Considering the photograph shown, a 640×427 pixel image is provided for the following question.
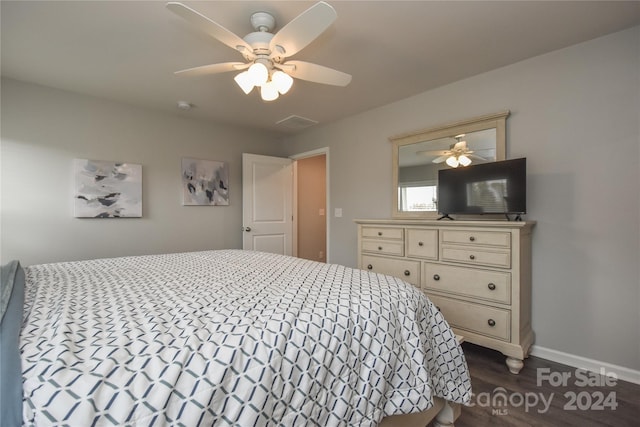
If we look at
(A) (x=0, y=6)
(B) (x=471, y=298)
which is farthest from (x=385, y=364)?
(A) (x=0, y=6)

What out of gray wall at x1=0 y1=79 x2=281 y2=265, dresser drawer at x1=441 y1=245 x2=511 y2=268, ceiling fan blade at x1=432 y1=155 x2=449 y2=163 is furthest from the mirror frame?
gray wall at x1=0 y1=79 x2=281 y2=265

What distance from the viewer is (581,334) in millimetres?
2121

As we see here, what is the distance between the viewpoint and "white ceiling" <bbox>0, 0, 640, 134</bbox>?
176cm

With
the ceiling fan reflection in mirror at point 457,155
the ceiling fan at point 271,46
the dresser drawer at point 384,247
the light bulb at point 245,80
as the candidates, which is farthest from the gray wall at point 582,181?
the light bulb at point 245,80

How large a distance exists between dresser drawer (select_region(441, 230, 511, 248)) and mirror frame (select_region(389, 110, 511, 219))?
1.68 feet

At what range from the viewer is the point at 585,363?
210 centimetres

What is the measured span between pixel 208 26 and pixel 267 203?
285cm

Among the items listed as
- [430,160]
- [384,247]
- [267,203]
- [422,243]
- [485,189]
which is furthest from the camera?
[267,203]

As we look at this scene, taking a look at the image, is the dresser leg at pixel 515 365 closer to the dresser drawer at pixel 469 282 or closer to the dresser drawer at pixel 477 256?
the dresser drawer at pixel 469 282

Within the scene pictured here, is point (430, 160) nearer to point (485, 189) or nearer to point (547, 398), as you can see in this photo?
point (485, 189)

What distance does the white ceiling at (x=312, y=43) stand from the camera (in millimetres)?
1756

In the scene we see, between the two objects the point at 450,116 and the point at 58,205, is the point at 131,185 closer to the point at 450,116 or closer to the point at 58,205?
the point at 58,205

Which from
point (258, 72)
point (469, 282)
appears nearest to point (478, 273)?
point (469, 282)

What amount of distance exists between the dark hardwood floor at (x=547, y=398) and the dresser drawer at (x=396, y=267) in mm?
777
